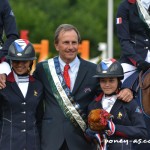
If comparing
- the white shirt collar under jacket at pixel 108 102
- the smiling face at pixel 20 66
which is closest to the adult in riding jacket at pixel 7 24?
the smiling face at pixel 20 66

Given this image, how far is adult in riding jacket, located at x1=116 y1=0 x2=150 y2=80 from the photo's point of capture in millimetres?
9055

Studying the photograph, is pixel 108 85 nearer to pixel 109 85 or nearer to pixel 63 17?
pixel 109 85

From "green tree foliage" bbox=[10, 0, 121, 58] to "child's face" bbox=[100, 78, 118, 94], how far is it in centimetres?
4912

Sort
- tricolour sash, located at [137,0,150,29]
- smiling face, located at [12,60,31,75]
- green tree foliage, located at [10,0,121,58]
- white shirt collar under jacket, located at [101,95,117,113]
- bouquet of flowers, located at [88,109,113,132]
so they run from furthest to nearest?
green tree foliage, located at [10,0,121,58]
tricolour sash, located at [137,0,150,29]
smiling face, located at [12,60,31,75]
white shirt collar under jacket, located at [101,95,117,113]
bouquet of flowers, located at [88,109,113,132]

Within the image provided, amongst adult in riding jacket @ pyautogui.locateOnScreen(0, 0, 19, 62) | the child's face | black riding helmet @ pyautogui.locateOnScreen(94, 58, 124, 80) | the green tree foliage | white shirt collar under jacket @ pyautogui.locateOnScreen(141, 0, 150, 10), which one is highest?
the green tree foliage

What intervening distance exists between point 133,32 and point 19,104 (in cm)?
236

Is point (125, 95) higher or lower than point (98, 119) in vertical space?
higher

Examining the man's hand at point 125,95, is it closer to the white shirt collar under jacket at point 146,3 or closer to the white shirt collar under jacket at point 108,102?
the white shirt collar under jacket at point 108,102

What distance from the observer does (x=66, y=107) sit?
798cm

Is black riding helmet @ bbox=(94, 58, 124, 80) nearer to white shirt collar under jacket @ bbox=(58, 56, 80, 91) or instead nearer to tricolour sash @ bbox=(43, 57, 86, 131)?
white shirt collar under jacket @ bbox=(58, 56, 80, 91)

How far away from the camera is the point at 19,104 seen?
7.78 metres

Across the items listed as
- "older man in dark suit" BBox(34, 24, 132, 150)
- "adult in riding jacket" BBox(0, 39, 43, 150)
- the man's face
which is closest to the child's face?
"older man in dark suit" BBox(34, 24, 132, 150)

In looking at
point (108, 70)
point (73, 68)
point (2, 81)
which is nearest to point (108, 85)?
point (108, 70)

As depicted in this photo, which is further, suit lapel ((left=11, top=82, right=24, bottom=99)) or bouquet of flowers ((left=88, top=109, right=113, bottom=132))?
suit lapel ((left=11, top=82, right=24, bottom=99))
